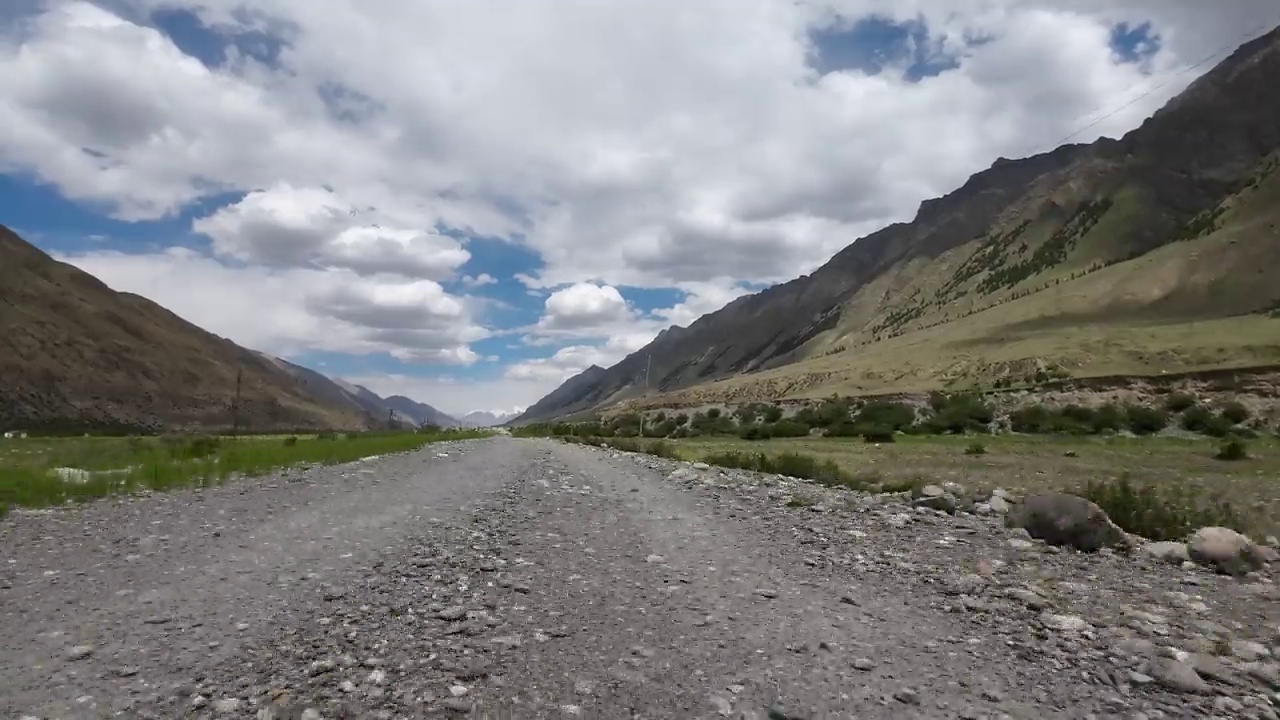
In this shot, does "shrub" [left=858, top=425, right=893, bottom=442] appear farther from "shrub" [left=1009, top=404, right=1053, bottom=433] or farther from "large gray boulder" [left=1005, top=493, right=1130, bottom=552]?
"large gray boulder" [left=1005, top=493, right=1130, bottom=552]

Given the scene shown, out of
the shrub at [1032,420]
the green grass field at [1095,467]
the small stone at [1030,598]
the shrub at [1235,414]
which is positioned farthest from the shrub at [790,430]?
the small stone at [1030,598]

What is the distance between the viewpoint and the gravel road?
493 cm

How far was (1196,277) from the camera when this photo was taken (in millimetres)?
113188

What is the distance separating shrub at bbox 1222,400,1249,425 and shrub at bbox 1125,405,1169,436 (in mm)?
2832

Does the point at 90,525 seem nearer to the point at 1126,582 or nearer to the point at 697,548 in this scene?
the point at 697,548

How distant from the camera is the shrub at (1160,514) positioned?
11297 millimetres

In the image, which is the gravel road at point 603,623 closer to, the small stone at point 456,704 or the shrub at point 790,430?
the small stone at point 456,704

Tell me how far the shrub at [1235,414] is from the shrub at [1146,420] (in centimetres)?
283

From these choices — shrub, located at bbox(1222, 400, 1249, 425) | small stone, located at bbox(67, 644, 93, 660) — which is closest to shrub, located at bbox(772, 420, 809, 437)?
shrub, located at bbox(1222, 400, 1249, 425)

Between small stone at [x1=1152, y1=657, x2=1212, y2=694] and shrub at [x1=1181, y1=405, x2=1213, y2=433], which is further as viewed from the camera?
shrub at [x1=1181, y1=405, x2=1213, y2=433]

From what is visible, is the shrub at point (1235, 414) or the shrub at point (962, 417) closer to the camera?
the shrub at point (1235, 414)

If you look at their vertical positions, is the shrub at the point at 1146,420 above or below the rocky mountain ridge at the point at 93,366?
below

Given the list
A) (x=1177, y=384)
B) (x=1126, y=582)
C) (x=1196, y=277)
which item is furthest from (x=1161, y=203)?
(x=1126, y=582)

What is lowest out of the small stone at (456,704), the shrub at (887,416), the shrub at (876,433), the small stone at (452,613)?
the small stone at (456,704)
